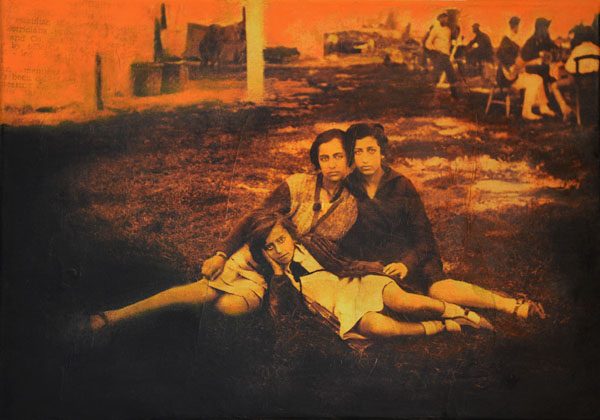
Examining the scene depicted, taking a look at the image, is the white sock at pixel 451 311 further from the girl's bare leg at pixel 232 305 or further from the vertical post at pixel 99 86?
the vertical post at pixel 99 86

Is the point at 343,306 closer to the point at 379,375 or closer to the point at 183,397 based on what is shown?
the point at 379,375

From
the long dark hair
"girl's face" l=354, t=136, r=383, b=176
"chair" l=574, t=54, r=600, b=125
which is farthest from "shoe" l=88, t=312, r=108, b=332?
"chair" l=574, t=54, r=600, b=125

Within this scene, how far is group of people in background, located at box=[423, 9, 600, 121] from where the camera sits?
7059 mm

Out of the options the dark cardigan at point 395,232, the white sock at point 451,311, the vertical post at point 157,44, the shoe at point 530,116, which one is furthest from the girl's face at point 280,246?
the shoe at point 530,116

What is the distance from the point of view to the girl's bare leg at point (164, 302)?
686cm

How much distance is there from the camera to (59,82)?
6.99 metres

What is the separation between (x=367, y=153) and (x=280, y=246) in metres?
1.11

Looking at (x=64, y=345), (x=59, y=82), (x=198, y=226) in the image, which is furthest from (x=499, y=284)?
(x=59, y=82)

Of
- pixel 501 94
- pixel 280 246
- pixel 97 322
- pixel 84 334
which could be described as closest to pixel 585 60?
pixel 501 94

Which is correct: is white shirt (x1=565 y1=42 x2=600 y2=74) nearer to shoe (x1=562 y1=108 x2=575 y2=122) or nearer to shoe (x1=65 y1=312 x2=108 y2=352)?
shoe (x1=562 y1=108 x2=575 y2=122)

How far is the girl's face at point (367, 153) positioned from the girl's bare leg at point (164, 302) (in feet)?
5.55

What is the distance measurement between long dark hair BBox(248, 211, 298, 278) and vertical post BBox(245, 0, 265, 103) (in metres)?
1.11

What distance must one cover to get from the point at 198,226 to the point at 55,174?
1320 millimetres

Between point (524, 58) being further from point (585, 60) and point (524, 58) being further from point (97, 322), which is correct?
point (97, 322)
